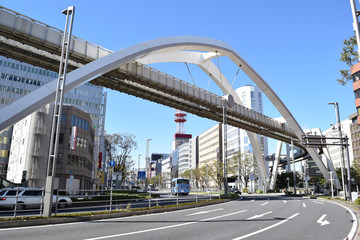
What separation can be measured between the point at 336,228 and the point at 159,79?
22.9 m

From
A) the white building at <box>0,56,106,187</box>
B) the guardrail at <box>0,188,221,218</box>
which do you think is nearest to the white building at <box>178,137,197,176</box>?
the white building at <box>0,56,106,187</box>

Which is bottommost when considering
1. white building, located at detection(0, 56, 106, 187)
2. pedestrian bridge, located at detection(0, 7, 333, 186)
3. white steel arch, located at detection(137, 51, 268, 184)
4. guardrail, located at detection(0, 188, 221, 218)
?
guardrail, located at detection(0, 188, 221, 218)

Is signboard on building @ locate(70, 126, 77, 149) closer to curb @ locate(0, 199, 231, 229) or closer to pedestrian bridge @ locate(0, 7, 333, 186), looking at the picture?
pedestrian bridge @ locate(0, 7, 333, 186)

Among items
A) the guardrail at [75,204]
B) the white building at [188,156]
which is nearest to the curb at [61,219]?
the guardrail at [75,204]

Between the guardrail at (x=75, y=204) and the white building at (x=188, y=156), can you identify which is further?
the white building at (x=188, y=156)

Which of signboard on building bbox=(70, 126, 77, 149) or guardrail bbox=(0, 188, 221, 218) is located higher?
signboard on building bbox=(70, 126, 77, 149)

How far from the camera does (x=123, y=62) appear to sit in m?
23.8

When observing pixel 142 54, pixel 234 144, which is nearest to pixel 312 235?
pixel 142 54

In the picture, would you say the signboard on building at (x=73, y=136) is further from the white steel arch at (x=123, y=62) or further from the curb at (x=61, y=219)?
the curb at (x=61, y=219)

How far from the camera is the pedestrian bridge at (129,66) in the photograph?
1953 cm

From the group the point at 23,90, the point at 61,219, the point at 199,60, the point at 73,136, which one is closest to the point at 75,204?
the point at 61,219

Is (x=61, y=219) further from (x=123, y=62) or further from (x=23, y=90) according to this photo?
(x=23, y=90)

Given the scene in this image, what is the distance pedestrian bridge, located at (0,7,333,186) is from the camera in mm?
19531

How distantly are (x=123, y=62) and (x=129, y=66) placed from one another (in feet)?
11.5
